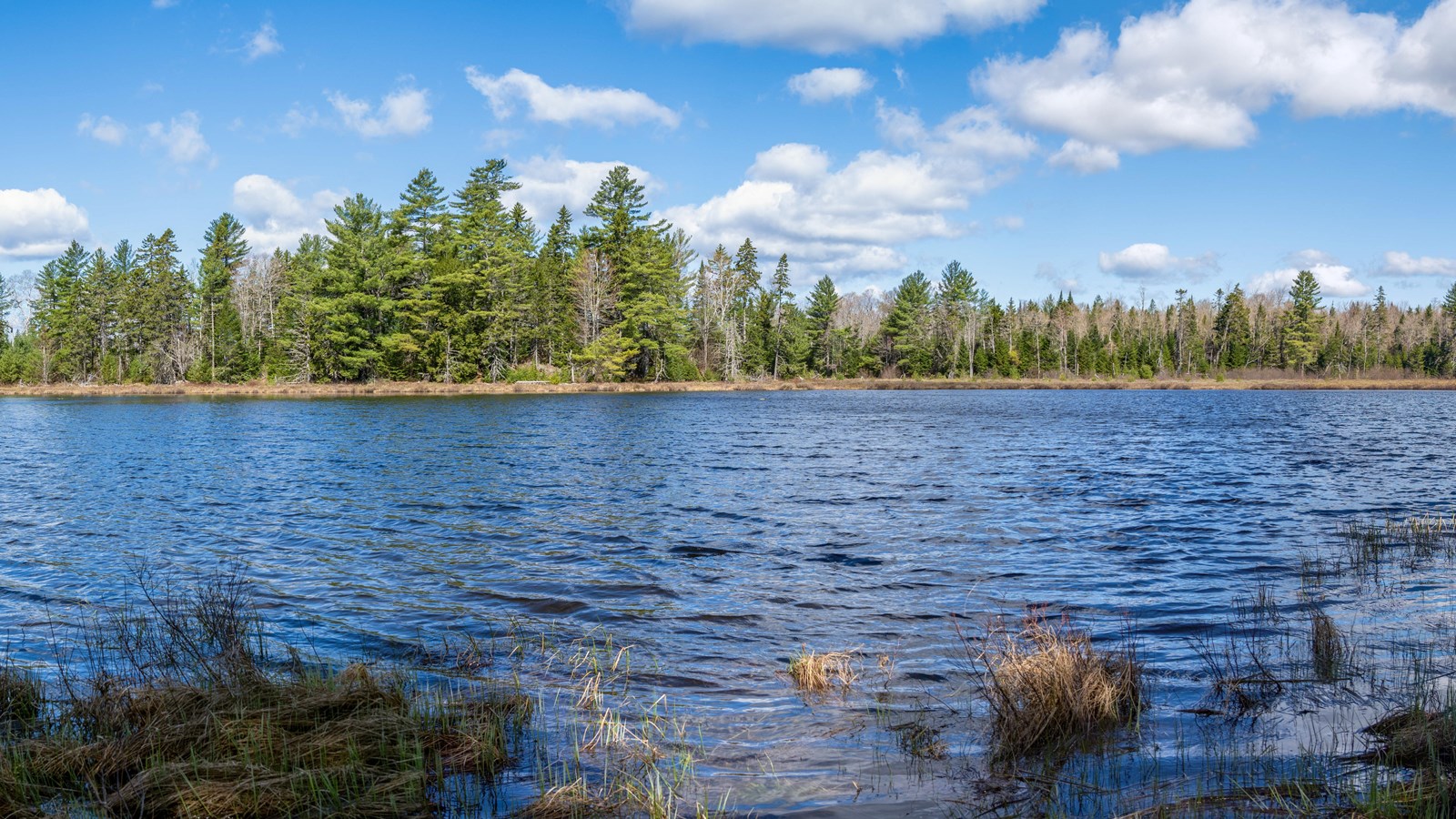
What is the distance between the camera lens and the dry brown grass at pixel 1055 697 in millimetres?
6434

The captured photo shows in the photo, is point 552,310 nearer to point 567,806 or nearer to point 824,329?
point 824,329

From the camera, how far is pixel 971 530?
16.6 meters

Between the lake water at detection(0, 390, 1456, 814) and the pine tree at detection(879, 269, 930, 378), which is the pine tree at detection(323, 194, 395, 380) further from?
the pine tree at detection(879, 269, 930, 378)

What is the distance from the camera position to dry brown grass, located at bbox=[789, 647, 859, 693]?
8.05m

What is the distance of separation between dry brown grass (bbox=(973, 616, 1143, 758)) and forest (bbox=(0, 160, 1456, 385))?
78.4 metres

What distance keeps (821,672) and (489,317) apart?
78.4 m

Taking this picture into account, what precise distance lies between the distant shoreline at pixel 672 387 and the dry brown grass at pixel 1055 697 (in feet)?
249

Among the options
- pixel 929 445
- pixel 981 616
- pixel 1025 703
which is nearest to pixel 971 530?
pixel 981 616

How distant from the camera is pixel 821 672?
812 cm

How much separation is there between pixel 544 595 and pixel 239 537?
7867mm

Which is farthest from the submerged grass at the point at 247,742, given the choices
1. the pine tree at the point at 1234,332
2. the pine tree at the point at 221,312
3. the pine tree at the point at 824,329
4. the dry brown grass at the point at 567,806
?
the pine tree at the point at 1234,332

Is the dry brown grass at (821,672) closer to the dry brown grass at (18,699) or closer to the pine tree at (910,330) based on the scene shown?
the dry brown grass at (18,699)

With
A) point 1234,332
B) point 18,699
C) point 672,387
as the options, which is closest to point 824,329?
point 672,387

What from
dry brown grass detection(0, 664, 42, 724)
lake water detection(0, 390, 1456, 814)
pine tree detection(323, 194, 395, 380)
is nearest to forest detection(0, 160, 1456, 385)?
pine tree detection(323, 194, 395, 380)
